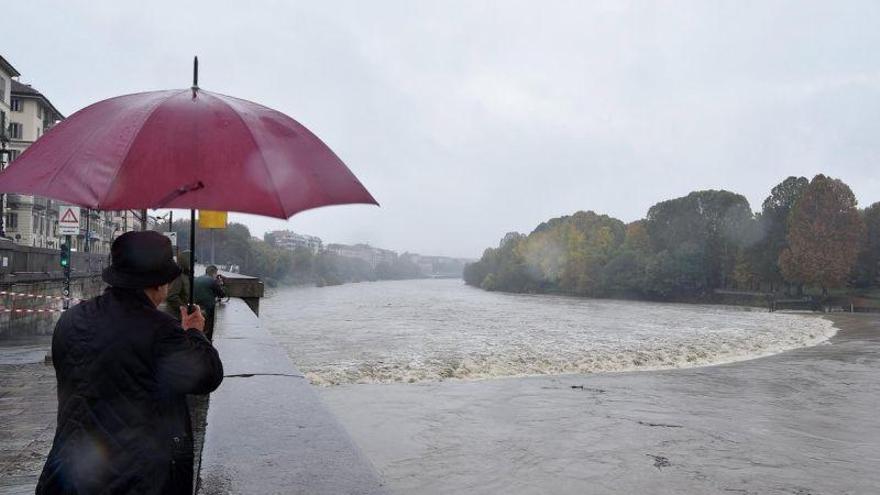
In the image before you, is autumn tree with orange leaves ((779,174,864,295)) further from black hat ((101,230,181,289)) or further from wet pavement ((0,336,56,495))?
black hat ((101,230,181,289))

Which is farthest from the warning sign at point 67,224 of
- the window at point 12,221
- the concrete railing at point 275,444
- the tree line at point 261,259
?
the tree line at point 261,259

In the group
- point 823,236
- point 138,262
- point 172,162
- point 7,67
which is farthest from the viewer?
point 823,236

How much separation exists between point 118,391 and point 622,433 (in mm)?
14014

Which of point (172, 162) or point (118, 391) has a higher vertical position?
point (172, 162)

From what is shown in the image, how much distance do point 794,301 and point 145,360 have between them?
82912 mm

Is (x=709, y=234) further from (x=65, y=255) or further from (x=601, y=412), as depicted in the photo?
(x=65, y=255)

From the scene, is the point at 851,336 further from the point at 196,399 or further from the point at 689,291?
the point at 689,291

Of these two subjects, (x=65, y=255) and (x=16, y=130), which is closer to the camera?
(x=65, y=255)

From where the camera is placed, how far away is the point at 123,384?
96.9 inches

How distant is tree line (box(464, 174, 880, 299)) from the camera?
7338cm

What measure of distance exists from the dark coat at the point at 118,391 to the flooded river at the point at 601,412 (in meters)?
2.32

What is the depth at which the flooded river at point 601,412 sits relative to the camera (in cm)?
1186

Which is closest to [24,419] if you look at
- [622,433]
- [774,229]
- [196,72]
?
[196,72]

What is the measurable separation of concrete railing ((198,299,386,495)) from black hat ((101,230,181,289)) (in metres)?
1.25
